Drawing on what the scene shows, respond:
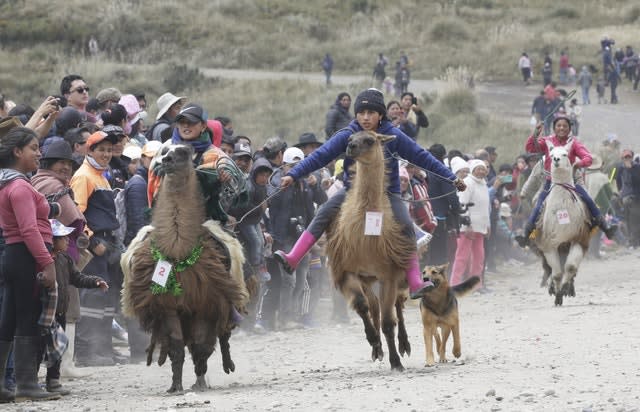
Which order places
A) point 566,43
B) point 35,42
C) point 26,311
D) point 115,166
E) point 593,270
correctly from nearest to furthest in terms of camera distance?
1. point 26,311
2. point 115,166
3. point 593,270
4. point 35,42
5. point 566,43

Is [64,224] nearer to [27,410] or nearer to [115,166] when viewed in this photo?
[27,410]

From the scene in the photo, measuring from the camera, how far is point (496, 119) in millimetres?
39469

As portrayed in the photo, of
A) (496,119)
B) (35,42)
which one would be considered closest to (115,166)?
(496,119)

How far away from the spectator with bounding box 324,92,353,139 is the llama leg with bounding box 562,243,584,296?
16.3 feet

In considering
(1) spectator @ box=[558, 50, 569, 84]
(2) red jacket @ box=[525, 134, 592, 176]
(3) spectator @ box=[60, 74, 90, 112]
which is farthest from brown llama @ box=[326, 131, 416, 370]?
(1) spectator @ box=[558, 50, 569, 84]

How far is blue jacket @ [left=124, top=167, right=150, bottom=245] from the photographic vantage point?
12.8m

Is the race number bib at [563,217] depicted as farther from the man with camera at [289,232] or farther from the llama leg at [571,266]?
the man with camera at [289,232]

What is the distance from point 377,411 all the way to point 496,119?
1256 inches

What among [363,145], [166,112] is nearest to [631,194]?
[166,112]

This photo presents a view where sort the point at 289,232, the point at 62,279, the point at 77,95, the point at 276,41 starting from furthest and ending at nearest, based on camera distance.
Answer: the point at 276,41 < the point at 289,232 < the point at 77,95 < the point at 62,279

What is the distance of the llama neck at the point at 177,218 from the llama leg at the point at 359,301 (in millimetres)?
1696

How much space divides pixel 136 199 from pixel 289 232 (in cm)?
362

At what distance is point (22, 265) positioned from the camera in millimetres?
9758

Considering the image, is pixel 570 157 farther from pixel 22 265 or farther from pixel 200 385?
pixel 22 265
